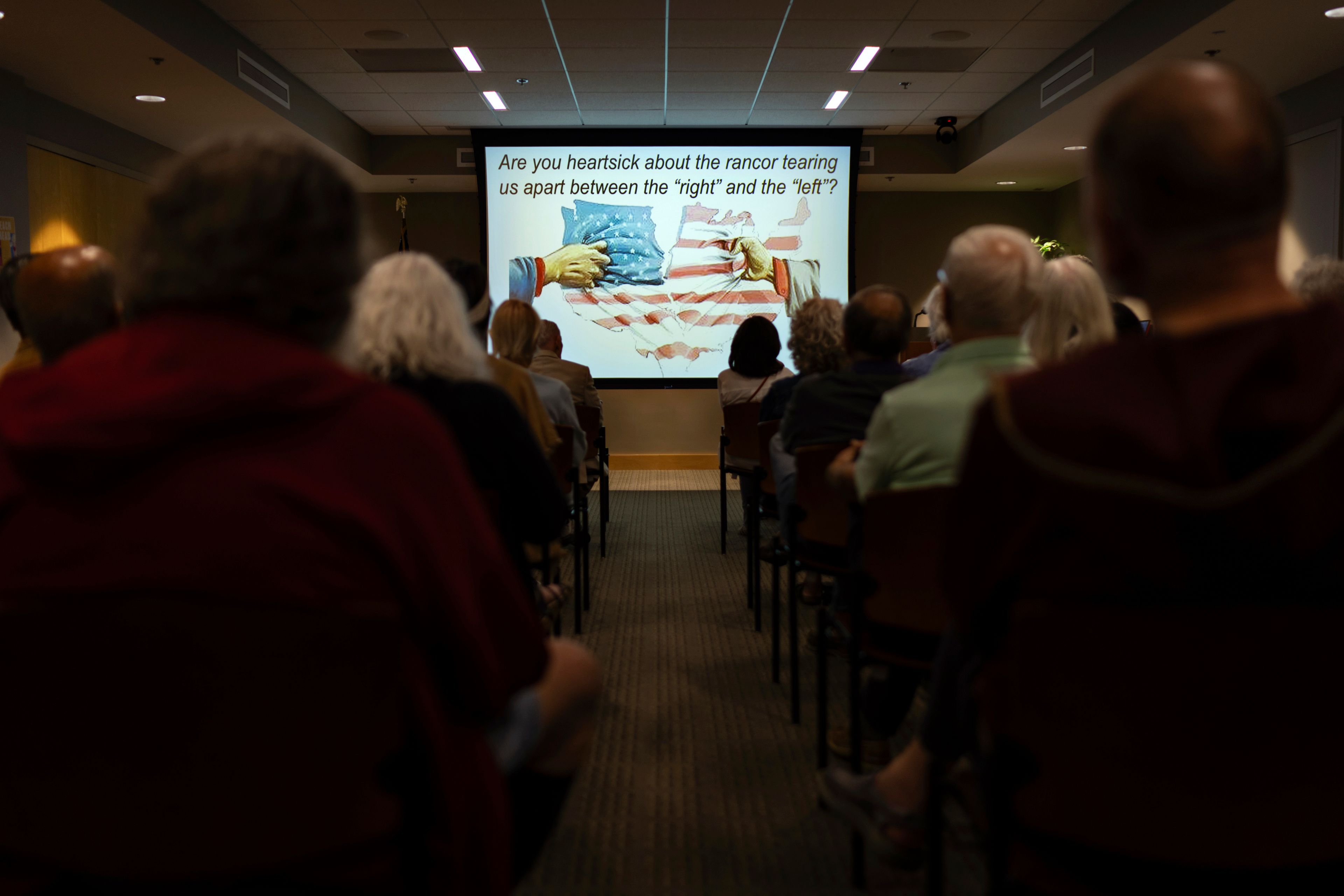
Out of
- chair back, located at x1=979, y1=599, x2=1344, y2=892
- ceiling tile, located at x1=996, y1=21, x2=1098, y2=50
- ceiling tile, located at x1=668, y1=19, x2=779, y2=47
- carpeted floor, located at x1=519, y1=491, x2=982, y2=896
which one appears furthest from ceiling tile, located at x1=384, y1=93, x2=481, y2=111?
chair back, located at x1=979, y1=599, x2=1344, y2=892

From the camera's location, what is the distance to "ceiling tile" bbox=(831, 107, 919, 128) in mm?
7324

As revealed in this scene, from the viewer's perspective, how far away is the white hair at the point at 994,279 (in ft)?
5.53

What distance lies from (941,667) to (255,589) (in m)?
0.88

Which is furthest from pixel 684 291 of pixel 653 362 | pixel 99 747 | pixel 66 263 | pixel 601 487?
pixel 99 747

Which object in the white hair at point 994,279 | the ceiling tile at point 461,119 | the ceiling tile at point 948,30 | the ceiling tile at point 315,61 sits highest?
the ceiling tile at point 948,30

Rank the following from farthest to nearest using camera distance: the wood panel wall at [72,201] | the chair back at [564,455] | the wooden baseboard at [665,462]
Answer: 1. the wooden baseboard at [665,462]
2. the wood panel wall at [72,201]
3. the chair back at [564,455]

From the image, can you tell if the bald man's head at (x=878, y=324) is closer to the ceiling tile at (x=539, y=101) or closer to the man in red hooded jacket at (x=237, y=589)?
the man in red hooded jacket at (x=237, y=589)

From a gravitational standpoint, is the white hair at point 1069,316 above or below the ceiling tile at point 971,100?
below

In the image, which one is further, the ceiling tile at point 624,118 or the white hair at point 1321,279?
the ceiling tile at point 624,118

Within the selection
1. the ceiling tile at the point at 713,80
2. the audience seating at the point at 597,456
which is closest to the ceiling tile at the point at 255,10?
the ceiling tile at the point at 713,80

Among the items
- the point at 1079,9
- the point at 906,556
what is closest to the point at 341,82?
the point at 1079,9

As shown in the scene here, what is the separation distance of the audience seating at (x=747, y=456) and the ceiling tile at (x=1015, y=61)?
10.8 feet

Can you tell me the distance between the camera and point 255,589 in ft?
2.47

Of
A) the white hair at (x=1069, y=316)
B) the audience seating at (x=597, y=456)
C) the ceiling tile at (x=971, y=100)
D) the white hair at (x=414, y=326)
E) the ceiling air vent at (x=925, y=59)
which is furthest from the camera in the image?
the ceiling tile at (x=971, y=100)
